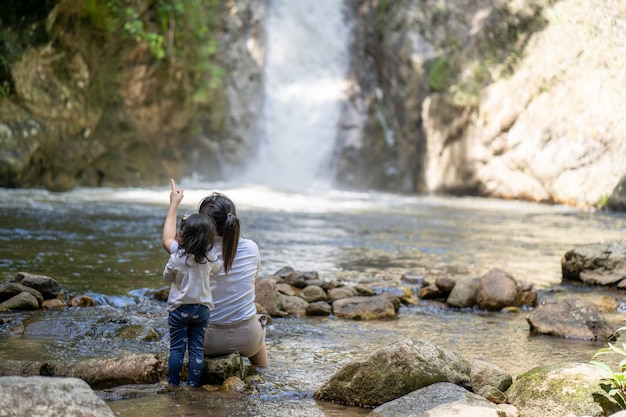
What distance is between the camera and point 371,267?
27.4ft

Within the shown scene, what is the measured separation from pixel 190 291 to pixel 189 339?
0.31 meters

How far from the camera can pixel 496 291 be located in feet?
21.1

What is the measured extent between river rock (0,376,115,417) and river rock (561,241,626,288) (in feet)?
21.1

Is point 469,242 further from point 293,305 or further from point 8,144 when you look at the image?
point 8,144

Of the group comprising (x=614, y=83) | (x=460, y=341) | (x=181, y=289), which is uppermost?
(x=614, y=83)

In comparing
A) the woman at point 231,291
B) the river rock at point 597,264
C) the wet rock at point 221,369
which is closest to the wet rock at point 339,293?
the woman at point 231,291

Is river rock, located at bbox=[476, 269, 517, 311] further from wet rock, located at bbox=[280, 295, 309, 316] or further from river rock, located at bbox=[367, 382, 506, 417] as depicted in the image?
river rock, located at bbox=[367, 382, 506, 417]

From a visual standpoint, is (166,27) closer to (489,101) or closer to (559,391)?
(489,101)

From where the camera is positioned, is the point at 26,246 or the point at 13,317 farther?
the point at 26,246

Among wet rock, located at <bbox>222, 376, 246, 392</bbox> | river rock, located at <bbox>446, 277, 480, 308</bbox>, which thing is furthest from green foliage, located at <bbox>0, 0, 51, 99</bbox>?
wet rock, located at <bbox>222, 376, 246, 392</bbox>

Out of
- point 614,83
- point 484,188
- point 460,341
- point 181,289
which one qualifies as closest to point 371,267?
point 460,341

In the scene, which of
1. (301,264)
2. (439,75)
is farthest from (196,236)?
(439,75)

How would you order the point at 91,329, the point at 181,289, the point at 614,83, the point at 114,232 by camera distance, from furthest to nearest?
the point at 614,83
the point at 114,232
the point at 91,329
the point at 181,289

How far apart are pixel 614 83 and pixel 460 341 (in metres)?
15.9
